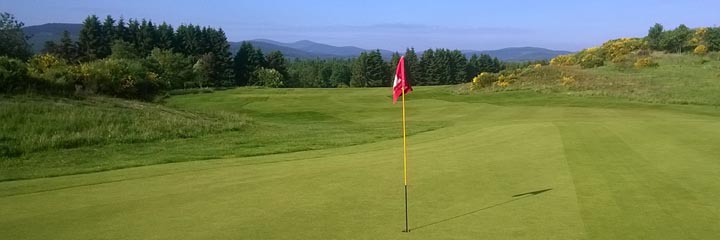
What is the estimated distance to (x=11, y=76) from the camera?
79.4ft

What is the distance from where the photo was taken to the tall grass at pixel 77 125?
54.3ft

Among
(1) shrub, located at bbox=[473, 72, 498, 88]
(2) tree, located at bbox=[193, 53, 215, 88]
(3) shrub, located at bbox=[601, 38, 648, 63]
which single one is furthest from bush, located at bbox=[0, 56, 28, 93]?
(2) tree, located at bbox=[193, 53, 215, 88]

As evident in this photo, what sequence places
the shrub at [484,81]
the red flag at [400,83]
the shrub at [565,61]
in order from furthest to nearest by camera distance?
1. the shrub at [565,61]
2. the shrub at [484,81]
3. the red flag at [400,83]

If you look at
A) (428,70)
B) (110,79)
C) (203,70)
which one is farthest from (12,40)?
(428,70)

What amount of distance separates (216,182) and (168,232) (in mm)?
3329

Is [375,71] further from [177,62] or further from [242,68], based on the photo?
[177,62]

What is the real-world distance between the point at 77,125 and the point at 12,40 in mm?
83639

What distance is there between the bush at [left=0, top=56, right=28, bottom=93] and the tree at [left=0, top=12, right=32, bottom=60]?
2475 inches

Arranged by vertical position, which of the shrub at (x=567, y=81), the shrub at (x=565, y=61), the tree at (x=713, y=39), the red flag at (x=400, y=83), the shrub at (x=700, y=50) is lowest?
the shrub at (x=567, y=81)

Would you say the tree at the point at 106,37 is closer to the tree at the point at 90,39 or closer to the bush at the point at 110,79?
the tree at the point at 90,39

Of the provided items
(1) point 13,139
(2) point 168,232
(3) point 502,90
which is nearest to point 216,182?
(2) point 168,232

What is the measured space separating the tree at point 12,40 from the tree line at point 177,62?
0.19 metres

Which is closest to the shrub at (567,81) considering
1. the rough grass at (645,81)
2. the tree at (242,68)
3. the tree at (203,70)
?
the rough grass at (645,81)

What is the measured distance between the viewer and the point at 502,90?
169 ft
